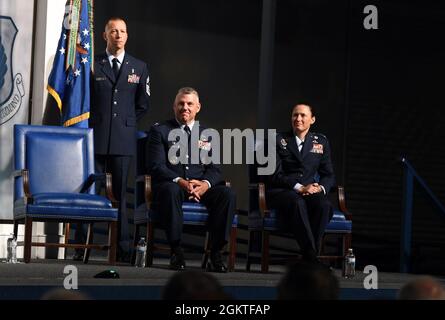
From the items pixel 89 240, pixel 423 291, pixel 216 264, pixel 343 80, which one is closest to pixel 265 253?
pixel 216 264

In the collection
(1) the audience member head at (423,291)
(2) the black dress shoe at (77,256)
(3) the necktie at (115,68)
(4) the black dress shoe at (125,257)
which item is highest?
(3) the necktie at (115,68)

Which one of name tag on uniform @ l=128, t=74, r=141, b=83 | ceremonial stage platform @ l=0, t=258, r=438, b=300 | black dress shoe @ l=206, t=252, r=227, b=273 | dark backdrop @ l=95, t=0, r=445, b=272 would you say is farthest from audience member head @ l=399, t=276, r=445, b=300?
dark backdrop @ l=95, t=0, r=445, b=272

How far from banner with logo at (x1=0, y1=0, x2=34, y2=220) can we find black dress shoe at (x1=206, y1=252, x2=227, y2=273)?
1792 millimetres

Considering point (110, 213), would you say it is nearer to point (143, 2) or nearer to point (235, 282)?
point (235, 282)

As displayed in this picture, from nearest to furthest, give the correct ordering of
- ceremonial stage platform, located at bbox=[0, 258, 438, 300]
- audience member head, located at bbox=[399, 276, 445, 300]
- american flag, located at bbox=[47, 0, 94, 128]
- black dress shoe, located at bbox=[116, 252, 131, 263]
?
audience member head, located at bbox=[399, 276, 445, 300], ceremonial stage platform, located at bbox=[0, 258, 438, 300], black dress shoe, located at bbox=[116, 252, 131, 263], american flag, located at bbox=[47, 0, 94, 128]

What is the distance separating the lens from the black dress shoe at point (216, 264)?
19.5 ft

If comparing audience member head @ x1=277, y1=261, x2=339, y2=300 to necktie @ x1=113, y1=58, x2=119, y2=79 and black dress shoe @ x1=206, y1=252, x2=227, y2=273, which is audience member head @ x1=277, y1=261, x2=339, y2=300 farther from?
necktie @ x1=113, y1=58, x2=119, y2=79

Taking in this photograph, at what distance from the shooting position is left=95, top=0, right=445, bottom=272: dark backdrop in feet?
30.1

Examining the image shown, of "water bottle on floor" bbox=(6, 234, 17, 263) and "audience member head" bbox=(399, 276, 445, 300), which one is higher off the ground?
"audience member head" bbox=(399, 276, 445, 300)

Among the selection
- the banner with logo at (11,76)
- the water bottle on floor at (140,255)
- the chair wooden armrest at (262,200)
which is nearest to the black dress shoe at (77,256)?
the banner with logo at (11,76)

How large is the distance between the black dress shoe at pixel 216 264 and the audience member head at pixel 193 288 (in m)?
4.15

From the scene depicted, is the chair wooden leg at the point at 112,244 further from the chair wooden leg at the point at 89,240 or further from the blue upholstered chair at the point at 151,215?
the chair wooden leg at the point at 89,240

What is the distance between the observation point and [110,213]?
20.2 feet

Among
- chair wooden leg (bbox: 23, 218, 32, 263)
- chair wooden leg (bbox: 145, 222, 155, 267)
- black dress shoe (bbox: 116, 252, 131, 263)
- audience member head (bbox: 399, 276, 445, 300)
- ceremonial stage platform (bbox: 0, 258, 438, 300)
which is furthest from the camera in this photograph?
black dress shoe (bbox: 116, 252, 131, 263)
